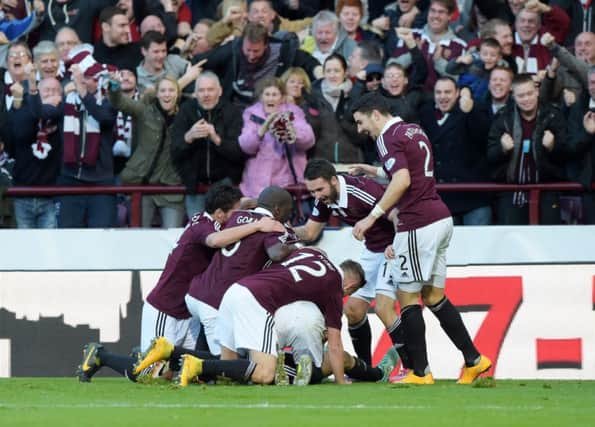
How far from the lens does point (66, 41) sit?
604 inches

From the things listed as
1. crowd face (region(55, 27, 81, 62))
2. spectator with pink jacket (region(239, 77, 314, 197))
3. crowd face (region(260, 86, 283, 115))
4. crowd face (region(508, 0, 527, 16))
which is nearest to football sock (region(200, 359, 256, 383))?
spectator with pink jacket (region(239, 77, 314, 197))

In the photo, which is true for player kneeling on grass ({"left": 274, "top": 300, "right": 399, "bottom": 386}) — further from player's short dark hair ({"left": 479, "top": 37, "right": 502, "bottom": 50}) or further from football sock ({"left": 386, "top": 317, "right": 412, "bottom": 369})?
player's short dark hair ({"left": 479, "top": 37, "right": 502, "bottom": 50})

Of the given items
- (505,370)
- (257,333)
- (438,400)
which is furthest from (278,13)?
(438,400)

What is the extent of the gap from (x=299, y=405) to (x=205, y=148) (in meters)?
5.64

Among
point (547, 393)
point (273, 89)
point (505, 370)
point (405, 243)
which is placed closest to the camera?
point (547, 393)

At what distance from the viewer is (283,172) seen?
13.6 meters

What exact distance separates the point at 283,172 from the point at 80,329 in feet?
8.02

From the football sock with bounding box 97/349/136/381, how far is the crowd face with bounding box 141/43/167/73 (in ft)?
14.4

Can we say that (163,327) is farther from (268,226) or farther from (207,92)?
(207,92)

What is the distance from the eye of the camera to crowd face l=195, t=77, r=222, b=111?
1371 cm

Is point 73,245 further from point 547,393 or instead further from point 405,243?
point 547,393

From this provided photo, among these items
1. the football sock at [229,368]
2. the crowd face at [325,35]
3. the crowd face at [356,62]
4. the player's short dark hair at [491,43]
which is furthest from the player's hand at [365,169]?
the crowd face at [325,35]

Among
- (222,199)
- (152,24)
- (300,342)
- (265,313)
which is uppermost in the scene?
(152,24)

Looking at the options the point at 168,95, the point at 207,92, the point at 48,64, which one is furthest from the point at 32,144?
the point at 207,92
